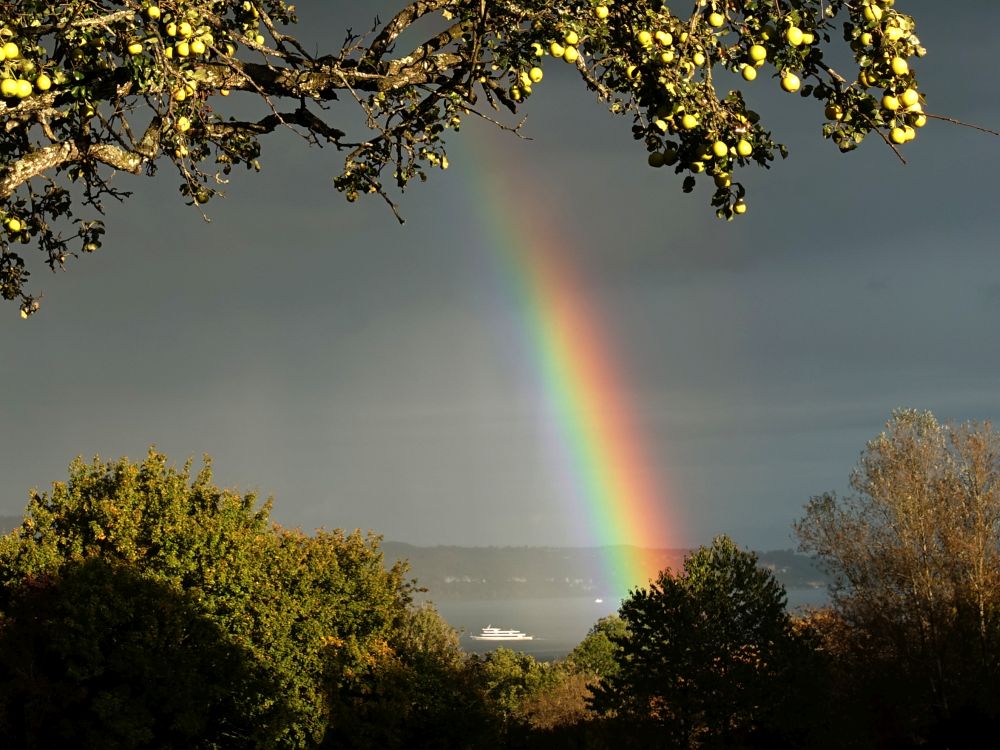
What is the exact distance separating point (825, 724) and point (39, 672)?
2839 cm

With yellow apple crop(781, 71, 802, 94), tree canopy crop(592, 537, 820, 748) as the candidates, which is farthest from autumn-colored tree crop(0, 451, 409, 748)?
yellow apple crop(781, 71, 802, 94)

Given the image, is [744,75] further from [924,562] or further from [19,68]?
[924,562]

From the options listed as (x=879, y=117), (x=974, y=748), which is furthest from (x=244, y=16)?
(x=974, y=748)

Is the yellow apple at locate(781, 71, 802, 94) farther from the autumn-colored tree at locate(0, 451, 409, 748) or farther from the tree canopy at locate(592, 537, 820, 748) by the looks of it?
the tree canopy at locate(592, 537, 820, 748)

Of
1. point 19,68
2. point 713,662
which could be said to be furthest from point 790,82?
point 713,662

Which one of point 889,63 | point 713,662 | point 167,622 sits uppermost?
point 889,63

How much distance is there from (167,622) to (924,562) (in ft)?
98.3

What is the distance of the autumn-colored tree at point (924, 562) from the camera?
1670 inches

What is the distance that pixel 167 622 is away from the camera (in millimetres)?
34781

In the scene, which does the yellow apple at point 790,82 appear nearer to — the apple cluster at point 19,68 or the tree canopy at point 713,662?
the apple cluster at point 19,68

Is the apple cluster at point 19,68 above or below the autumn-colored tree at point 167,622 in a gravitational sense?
above

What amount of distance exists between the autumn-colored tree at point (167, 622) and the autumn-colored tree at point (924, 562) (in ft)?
66.5

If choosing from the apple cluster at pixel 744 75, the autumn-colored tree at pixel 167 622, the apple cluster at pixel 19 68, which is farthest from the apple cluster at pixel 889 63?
the autumn-colored tree at pixel 167 622

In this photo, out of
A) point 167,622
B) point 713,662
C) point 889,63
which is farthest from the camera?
point 713,662
